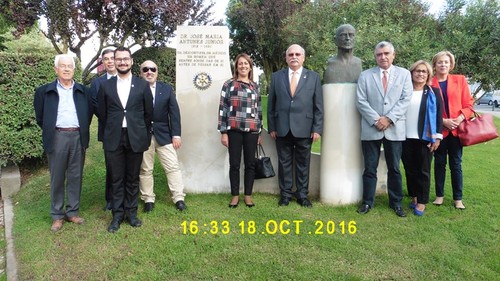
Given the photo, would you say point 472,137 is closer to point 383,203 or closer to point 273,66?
point 383,203

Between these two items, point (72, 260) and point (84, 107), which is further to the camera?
point (84, 107)

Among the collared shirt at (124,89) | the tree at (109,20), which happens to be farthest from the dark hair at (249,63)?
the tree at (109,20)

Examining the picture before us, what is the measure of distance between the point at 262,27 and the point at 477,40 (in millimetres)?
14019

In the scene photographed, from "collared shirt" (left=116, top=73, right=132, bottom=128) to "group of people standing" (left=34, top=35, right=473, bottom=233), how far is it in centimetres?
1

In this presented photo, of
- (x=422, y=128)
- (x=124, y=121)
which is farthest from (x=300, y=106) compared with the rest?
(x=124, y=121)

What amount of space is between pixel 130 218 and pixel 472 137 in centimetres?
403

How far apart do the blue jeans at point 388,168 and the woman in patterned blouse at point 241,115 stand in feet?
4.52

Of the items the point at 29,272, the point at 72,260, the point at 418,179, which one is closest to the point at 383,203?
the point at 418,179

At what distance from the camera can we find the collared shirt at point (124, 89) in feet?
12.8

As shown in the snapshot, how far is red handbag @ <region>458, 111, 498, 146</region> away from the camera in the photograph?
4336 mm

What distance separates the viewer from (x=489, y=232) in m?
4.06

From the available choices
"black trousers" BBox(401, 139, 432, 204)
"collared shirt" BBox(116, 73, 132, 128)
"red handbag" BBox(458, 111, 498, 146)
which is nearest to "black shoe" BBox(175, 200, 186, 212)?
"collared shirt" BBox(116, 73, 132, 128)

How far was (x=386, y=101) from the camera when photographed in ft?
14.1

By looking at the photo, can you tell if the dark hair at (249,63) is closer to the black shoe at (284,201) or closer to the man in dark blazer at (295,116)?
the man in dark blazer at (295,116)
